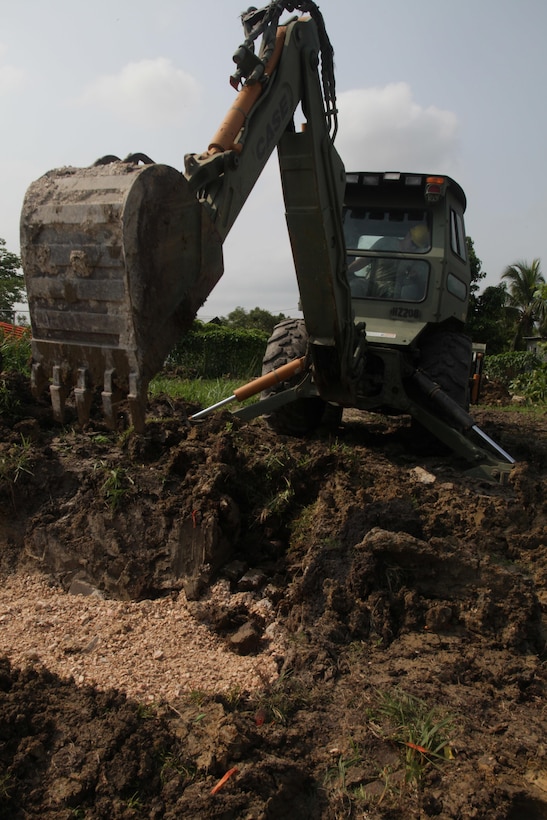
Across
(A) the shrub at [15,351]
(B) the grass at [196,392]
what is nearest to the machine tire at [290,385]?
(B) the grass at [196,392]

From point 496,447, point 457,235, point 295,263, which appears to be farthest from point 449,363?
point 295,263

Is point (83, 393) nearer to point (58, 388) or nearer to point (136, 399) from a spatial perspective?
point (58, 388)

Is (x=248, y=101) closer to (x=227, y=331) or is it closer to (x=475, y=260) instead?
(x=227, y=331)

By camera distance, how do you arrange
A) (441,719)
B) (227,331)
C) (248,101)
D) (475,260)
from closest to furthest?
(441,719)
(248,101)
(227,331)
(475,260)

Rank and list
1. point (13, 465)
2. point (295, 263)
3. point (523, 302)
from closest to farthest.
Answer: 1. point (13, 465)
2. point (295, 263)
3. point (523, 302)

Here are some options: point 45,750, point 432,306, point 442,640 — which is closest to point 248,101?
point 432,306

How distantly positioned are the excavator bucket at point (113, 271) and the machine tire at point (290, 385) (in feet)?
8.75

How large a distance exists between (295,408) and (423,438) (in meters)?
1.17

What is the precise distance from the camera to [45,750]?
270 centimetres

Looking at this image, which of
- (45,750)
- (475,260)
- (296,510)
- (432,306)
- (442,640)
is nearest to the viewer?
(45,750)

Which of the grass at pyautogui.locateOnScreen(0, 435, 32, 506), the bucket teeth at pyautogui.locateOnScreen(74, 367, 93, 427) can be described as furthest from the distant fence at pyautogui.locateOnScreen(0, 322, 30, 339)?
the bucket teeth at pyautogui.locateOnScreen(74, 367, 93, 427)

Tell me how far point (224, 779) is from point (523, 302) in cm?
3785

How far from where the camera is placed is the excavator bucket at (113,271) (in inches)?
121

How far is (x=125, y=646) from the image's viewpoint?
3670 mm
